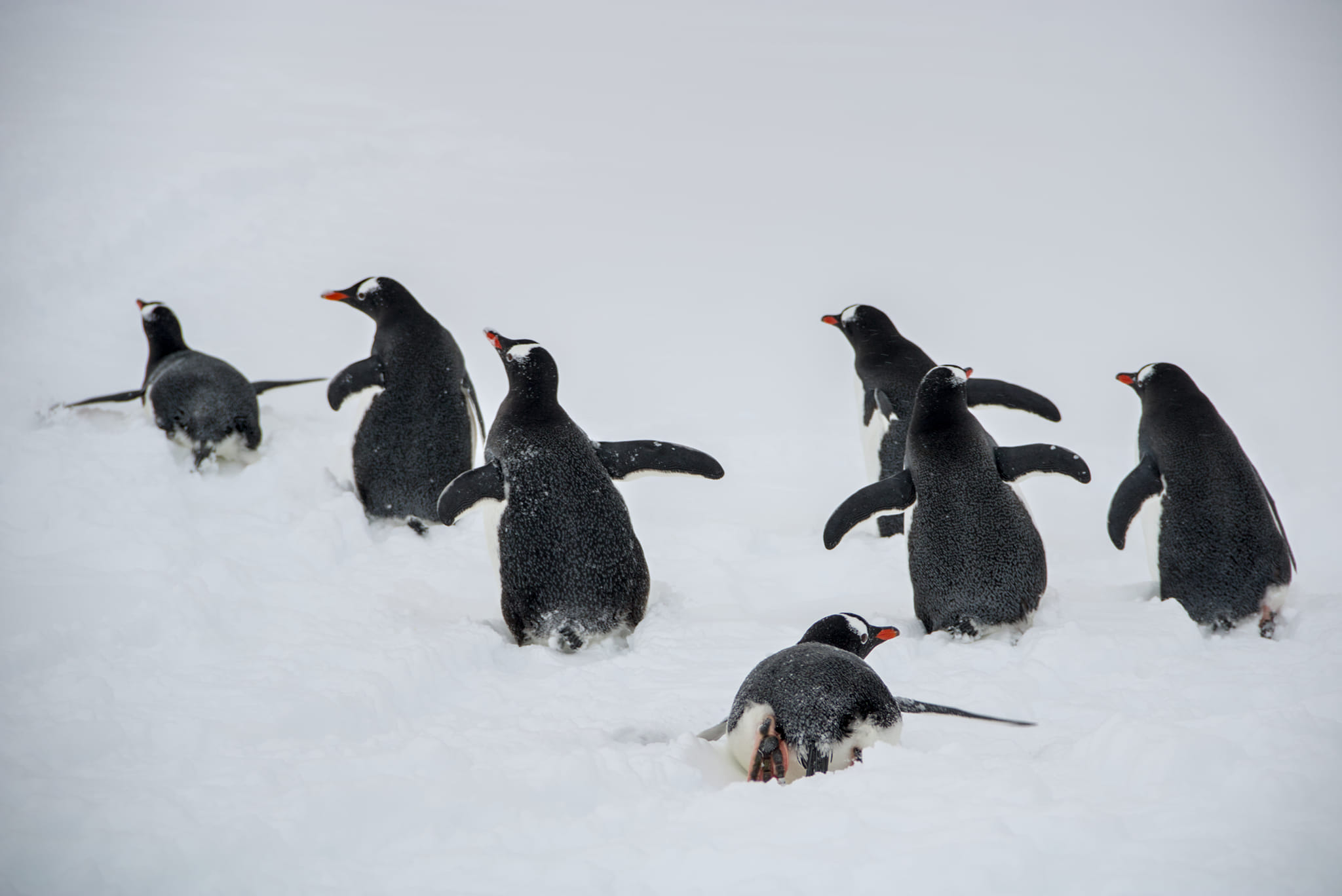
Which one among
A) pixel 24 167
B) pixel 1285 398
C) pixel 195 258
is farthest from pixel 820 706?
pixel 24 167

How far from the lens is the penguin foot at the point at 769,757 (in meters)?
1.81

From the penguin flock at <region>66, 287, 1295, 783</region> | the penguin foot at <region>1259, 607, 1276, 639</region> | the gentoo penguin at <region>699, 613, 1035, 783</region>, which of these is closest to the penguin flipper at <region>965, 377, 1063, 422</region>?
the penguin flock at <region>66, 287, 1295, 783</region>

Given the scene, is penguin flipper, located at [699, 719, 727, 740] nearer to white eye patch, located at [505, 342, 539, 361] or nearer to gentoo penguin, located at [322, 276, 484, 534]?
white eye patch, located at [505, 342, 539, 361]

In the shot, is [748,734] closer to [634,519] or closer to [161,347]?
[634,519]

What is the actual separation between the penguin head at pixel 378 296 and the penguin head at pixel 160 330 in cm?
111

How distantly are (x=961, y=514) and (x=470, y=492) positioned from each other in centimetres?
146

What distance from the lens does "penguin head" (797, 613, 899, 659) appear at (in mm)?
2254

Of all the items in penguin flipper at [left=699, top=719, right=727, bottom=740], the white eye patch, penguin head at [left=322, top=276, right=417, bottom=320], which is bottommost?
penguin flipper at [left=699, top=719, right=727, bottom=740]

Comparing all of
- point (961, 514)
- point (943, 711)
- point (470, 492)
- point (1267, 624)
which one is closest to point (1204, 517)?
point (1267, 624)

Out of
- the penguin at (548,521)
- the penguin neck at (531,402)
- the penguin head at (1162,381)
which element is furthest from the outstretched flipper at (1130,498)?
the penguin neck at (531,402)

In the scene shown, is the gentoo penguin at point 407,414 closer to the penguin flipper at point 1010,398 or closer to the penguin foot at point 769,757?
the penguin flipper at point 1010,398

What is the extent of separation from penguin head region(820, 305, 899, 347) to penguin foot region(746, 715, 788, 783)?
2792 mm

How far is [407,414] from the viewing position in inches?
154

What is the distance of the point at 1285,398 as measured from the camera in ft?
17.2
